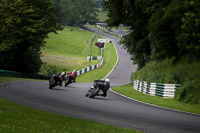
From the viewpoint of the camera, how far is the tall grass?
76.8ft

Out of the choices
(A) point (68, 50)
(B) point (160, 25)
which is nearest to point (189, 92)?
(B) point (160, 25)

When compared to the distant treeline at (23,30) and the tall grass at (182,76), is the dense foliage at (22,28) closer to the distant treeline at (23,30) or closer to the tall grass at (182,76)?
the distant treeline at (23,30)

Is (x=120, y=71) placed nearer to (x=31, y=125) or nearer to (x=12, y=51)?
(x=12, y=51)

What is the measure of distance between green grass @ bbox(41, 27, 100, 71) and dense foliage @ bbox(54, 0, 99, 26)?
11.4m

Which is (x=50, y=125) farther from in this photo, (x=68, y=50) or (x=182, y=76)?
(x=68, y=50)

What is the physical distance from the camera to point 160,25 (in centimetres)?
3073

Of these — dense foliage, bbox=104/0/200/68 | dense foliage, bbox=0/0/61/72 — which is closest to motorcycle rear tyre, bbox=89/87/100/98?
dense foliage, bbox=104/0/200/68

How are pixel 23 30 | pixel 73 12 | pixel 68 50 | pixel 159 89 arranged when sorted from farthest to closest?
1. pixel 73 12
2. pixel 68 50
3. pixel 23 30
4. pixel 159 89

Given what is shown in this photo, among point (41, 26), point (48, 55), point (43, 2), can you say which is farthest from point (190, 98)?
point (48, 55)

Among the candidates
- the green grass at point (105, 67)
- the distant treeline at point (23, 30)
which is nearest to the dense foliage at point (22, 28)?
the distant treeline at point (23, 30)

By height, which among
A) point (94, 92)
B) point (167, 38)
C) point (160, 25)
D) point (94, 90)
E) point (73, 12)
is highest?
point (73, 12)

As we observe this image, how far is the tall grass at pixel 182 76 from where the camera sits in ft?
76.8

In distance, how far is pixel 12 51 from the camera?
50656mm

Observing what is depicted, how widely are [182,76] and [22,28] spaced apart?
28.2 metres
